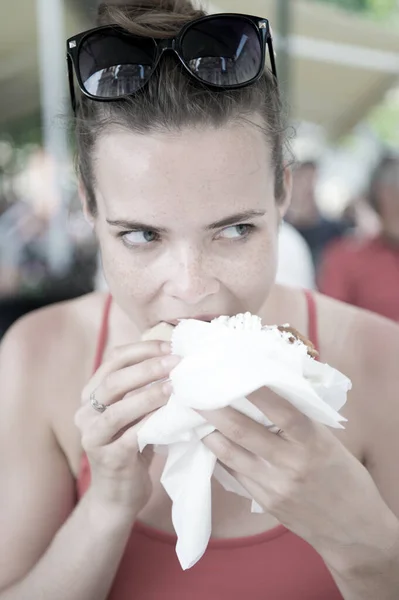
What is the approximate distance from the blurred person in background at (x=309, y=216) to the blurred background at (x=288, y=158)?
0.01 m

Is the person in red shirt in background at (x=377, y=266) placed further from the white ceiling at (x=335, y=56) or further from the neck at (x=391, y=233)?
the white ceiling at (x=335, y=56)

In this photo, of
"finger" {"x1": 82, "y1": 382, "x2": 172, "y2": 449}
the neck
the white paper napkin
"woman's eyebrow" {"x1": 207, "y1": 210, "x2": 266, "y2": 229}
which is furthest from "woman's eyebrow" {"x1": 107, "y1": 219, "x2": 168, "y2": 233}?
the neck

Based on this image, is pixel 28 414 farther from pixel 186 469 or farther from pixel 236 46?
pixel 236 46

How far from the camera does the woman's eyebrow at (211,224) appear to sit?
4.61 ft

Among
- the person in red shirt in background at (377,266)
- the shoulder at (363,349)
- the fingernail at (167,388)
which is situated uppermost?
the fingernail at (167,388)

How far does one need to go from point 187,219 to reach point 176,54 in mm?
357

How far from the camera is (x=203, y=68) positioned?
1424 millimetres

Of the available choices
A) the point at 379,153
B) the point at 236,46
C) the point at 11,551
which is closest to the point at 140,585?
the point at 11,551

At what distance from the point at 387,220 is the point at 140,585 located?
331 cm

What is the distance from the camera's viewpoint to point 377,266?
4.12 meters

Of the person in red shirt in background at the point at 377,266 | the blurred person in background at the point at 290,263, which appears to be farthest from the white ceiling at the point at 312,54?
the blurred person in background at the point at 290,263

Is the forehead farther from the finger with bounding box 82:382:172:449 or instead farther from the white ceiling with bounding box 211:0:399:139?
the white ceiling with bounding box 211:0:399:139

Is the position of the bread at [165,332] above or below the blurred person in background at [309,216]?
above

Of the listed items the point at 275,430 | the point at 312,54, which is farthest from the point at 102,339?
the point at 312,54
